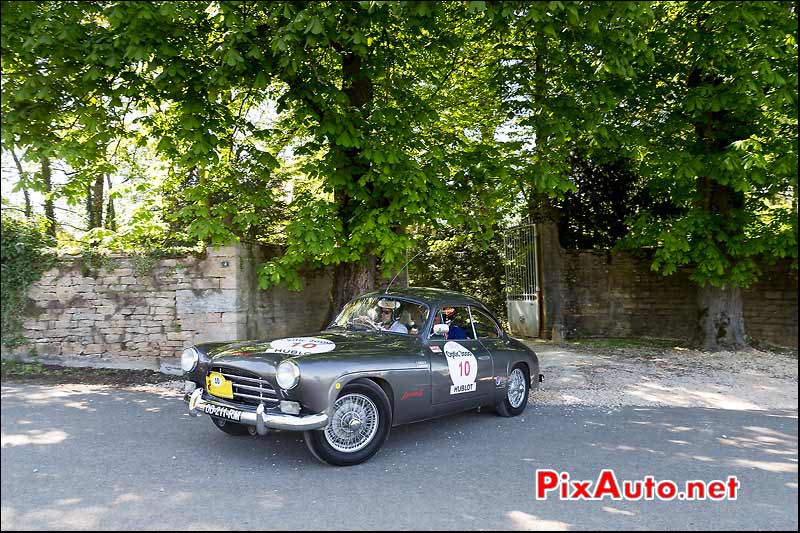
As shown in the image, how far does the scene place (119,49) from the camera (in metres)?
6.97

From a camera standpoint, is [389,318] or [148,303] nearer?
[389,318]

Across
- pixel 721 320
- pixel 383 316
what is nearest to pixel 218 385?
pixel 383 316

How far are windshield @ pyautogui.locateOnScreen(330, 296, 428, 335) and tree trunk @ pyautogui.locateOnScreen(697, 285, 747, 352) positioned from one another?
8993mm

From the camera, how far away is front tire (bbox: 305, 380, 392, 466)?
506 cm

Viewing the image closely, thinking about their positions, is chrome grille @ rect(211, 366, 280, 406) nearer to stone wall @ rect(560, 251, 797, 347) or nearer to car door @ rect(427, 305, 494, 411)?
car door @ rect(427, 305, 494, 411)

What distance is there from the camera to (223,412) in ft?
16.9

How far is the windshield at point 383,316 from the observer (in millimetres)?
6473

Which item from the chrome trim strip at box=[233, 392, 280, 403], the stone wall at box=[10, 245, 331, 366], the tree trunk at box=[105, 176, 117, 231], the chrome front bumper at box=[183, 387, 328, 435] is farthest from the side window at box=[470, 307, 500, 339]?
the tree trunk at box=[105, 176, 117, 231]

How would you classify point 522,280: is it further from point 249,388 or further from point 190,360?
point 249,388

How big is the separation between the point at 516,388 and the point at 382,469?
2.87m

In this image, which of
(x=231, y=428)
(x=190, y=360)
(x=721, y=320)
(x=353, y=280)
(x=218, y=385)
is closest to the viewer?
(x=218, y=385)

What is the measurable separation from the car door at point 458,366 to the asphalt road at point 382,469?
1.39 ft

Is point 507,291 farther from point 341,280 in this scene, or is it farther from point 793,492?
point 793,492

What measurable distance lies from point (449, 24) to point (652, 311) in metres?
9.28
